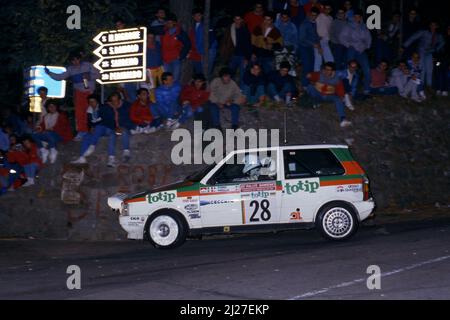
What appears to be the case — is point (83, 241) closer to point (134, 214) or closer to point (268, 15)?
point (134, 214)

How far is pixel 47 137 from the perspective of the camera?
1806 cm

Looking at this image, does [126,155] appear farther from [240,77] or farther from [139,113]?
[240,77]

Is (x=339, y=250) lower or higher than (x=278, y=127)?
lower

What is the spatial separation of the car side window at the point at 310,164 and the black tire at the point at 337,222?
2.09 feet

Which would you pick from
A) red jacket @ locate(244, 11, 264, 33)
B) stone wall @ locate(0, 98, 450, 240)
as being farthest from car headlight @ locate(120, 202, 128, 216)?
red jacket @ locate(244, 11, 264, 33)

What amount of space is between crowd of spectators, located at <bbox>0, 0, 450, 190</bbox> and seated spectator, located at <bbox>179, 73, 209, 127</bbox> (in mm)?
23

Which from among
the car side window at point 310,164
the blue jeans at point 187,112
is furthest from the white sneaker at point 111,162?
the car side window at point 310,164

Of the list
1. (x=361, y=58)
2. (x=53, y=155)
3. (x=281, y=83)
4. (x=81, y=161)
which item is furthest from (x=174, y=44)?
(x=361, y=58)

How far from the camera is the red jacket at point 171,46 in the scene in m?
18.6

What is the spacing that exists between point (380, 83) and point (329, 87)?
2.18 meters

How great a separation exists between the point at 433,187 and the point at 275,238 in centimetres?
645
